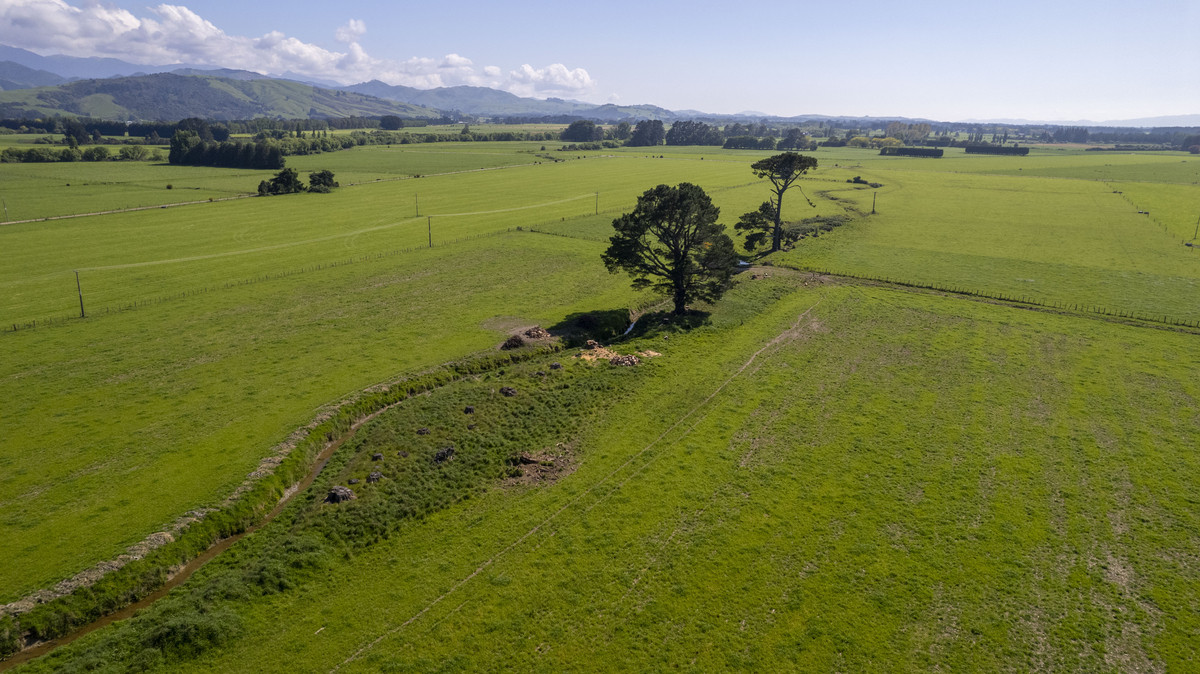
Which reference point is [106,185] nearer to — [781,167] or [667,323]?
[667,323]

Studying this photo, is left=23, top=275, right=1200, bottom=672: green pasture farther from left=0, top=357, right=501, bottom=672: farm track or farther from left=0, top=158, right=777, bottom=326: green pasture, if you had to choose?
left=0, top=158, right=777, bottom=326: green pasture

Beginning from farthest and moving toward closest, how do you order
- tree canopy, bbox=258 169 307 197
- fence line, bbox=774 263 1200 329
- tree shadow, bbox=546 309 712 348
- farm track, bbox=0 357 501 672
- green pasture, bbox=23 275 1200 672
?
tree canopy, bbox=258 169 307 197
fence line, bbox=774 263 1200 329
tree shadow, bbox=546 309 712 348
farm track, bbox=0 357 501 672
green pasture, bbox=23 275 1200 672

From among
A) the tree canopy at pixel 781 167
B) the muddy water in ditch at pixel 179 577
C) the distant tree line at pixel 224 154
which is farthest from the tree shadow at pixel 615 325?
the distant tree line at pixel 224 154

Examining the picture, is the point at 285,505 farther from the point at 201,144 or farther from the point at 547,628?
the point at 201,144

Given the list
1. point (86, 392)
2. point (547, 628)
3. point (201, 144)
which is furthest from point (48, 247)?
point (201, 144)

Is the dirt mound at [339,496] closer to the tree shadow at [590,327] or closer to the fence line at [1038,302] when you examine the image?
the tree shadow at [590,327]

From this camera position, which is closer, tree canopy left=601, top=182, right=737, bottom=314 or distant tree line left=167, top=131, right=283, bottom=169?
tree canopy left=601, top=182, right=737, bottom=314

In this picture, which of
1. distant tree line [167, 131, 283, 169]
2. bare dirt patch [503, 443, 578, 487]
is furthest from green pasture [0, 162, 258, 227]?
bare dirt patch [503, 443, 578, 487]
